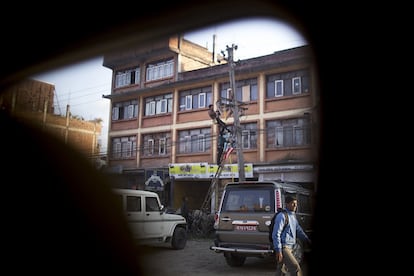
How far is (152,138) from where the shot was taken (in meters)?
24.1

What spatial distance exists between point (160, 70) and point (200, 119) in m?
5.02

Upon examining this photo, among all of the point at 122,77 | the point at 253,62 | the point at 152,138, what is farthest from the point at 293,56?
the point at 122,77

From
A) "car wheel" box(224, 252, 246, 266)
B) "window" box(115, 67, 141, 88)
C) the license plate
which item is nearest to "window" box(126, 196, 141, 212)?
"car wheel" box(224, 252, 246, 266)

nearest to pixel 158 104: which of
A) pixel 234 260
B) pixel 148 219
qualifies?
pixel 148 219

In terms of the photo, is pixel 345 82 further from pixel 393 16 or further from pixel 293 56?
pixel 293 56

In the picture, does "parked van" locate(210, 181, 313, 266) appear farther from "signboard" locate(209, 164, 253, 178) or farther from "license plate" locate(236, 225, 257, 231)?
"signboard" locate(209, 164, 253, 178)

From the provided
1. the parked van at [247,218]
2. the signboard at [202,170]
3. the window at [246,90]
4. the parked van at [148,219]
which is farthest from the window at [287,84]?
the parked van at [247,218]

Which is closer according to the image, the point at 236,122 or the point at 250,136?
the point at 236,122

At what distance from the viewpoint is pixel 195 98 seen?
22.5m

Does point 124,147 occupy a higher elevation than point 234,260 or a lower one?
higher

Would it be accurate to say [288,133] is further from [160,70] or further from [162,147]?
[160,70]

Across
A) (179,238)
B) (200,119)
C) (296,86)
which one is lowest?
(179,238)

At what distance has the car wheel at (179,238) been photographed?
11398 millimetres

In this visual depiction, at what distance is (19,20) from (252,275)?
19.2 ft
